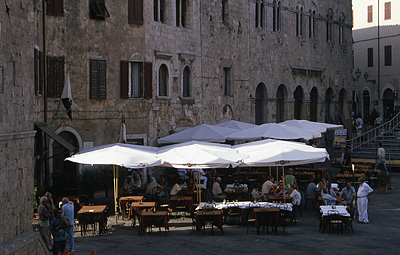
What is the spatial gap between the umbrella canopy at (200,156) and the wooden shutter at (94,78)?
667cm

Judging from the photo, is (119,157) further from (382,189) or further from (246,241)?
(382,189)

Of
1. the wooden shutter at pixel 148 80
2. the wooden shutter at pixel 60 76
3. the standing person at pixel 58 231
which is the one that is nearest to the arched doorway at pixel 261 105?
the wooden shutter at pixel 148 80

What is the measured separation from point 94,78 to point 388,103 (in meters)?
34.3

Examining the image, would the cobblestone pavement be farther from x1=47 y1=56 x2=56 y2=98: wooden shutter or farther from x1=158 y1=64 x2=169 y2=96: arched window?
x1=158 y1=64 x2=169 y2=96: arched window

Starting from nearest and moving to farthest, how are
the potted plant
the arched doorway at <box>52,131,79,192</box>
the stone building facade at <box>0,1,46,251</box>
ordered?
the stone building facade at <box>0,1,46,251</box>
the arched doorway at <box>52,131,79,192</box>
the potted plant

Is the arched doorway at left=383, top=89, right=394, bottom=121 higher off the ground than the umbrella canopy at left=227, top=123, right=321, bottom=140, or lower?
higher

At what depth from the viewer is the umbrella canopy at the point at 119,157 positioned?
17.7 m

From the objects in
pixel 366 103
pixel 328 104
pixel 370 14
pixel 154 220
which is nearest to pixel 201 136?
pixel 154 220

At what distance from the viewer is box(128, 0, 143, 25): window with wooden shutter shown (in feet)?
84.9

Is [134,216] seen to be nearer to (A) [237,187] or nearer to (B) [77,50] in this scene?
(A) [237,187]

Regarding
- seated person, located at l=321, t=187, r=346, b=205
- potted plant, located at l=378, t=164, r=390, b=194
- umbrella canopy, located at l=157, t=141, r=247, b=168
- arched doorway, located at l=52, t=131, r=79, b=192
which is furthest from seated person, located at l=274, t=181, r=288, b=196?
arched doorway, located at l=52, t=131, r=79, b=192

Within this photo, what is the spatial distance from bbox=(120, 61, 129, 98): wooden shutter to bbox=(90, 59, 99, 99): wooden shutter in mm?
1240

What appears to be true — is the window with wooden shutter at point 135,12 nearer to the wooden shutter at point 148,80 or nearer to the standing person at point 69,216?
the wooden shutter at point 148,80

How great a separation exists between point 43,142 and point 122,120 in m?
4.01
